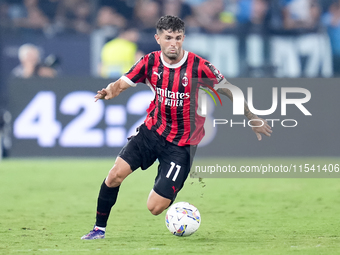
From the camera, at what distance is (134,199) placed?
8477 mm

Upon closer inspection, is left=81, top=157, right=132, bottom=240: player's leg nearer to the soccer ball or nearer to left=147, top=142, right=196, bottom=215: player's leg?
left=147, top=142, right=196, bottom=215: player's leg

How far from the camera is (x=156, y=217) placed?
714cm

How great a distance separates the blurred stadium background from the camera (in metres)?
11.6

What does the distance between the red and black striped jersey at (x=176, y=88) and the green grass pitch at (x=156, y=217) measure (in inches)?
40.2

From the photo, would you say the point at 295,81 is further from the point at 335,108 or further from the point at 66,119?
the point at 66,119

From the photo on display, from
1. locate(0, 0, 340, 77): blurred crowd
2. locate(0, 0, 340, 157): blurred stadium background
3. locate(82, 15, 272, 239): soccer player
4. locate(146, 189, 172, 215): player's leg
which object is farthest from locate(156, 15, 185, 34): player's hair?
locate(0, 0, 340, 77): blurred crowd

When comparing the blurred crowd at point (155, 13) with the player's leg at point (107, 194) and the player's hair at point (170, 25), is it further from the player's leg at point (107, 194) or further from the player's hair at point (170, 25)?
the player's leg at point (107, 194)

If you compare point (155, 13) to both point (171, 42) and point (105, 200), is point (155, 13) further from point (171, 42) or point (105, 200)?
point (105, 200)

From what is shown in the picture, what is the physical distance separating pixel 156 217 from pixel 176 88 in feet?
6.21

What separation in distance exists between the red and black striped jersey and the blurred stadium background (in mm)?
5334

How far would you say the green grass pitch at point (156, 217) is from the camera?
547 centimetres

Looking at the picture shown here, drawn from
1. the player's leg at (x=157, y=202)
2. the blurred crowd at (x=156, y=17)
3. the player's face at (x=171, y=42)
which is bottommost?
the player's leg at (x=157, y=202)

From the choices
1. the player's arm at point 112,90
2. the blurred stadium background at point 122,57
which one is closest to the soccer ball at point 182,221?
the player's arm at point 112,90

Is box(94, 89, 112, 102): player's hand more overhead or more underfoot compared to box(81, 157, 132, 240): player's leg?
more overhead
